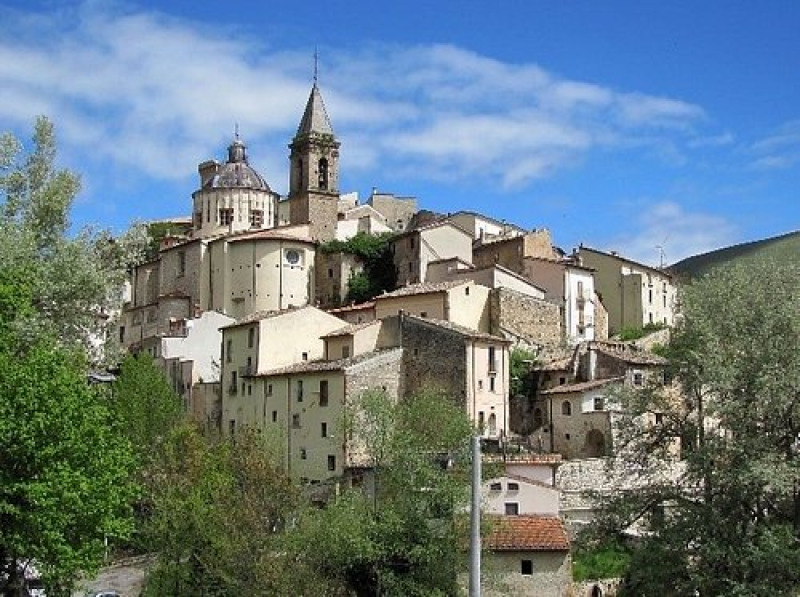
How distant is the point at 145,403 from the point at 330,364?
8.75 m

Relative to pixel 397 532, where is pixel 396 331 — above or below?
above

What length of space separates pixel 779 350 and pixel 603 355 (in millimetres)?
27657

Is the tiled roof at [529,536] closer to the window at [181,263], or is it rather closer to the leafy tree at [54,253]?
the leafy tree at [54,253]

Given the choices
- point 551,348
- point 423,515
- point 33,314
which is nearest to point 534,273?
point 551,348

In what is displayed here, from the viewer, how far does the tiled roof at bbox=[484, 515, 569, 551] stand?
1468 inches

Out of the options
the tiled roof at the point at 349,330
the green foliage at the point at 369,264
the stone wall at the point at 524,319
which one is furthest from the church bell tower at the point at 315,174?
the tiled roof at the point at 349,330

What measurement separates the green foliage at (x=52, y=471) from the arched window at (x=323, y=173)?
6089 cm

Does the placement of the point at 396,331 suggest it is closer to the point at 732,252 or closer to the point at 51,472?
the point at 51,472

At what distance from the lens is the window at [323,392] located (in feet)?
169

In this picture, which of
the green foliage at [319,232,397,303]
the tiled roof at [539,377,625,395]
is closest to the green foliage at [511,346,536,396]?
the tiled roof at [539,377,625,395]

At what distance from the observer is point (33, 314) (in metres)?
27.0

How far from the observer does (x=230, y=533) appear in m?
32.6

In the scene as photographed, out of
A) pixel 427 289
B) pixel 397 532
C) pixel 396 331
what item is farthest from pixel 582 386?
pixel 397 532

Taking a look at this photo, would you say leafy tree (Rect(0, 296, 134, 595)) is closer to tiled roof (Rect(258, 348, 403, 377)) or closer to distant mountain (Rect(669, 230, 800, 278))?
tiled roof (Rect(258, 348, 403, 377))
